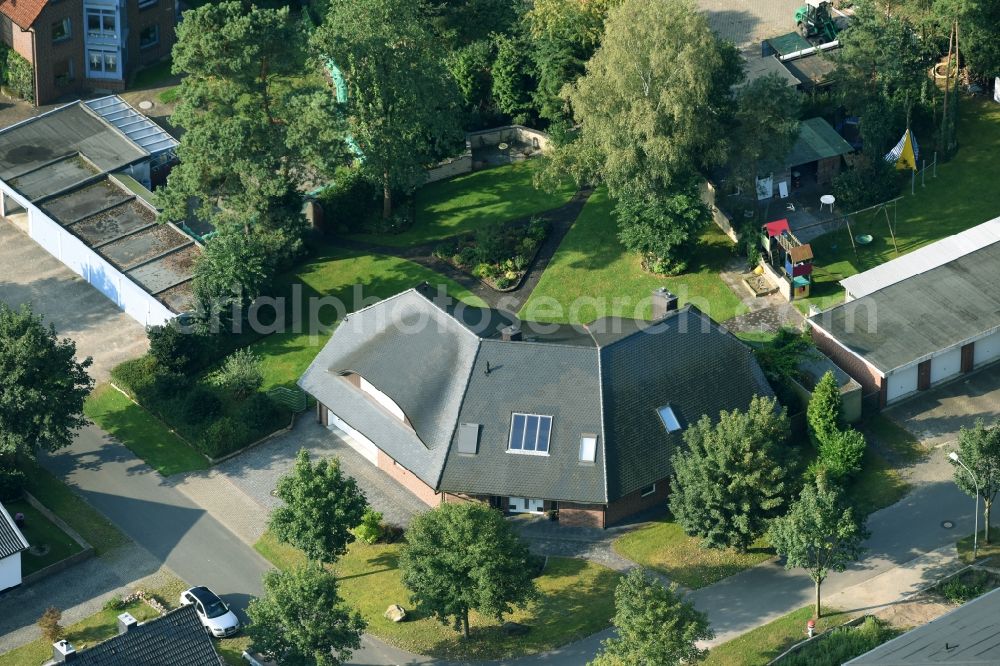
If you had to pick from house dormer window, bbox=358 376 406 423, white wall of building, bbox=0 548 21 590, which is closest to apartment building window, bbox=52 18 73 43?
house dormer window, bbox=358 376 406 423

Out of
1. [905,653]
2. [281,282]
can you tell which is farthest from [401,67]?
[905,653]

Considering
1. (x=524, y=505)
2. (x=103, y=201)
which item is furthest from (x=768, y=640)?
(x=103, y=201)

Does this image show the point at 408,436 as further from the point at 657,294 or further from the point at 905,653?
the point at 905,653

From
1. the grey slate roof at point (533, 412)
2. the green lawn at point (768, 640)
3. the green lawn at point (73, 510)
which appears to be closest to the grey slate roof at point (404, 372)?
the grey slate roof at point (533, 412)

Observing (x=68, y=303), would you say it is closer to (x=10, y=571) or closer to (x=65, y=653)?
(x=10, y=571)

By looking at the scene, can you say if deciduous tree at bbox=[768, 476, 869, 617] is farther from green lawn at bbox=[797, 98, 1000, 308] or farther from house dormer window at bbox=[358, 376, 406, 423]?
green lawn at bbox=[797, 98, 1000, 308]

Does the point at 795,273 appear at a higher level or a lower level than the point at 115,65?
lower

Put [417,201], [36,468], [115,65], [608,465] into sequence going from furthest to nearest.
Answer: [115,65]
[417,201]
[36,468]
[608,465]
